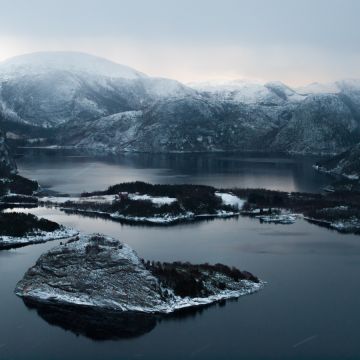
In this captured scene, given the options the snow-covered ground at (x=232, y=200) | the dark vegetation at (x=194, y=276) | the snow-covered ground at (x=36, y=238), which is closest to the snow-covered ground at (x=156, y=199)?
the snow-covered ground at (x=232, y=200)

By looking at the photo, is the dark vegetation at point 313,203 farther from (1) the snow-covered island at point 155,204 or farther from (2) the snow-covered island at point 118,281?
(2) the snow-covered island at point 118,281

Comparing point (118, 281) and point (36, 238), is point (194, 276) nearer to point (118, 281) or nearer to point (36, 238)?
point (118, 281)

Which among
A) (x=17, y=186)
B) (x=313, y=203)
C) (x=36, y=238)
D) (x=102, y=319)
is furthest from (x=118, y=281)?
(x=17, y=186)

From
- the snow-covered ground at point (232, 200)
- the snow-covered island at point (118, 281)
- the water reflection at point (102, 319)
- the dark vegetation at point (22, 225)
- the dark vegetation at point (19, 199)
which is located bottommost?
the water reflection at point (102, 319)

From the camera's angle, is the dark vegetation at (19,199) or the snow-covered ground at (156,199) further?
the dark vegetation at (19,199)

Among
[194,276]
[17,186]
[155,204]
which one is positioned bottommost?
[194,276]
